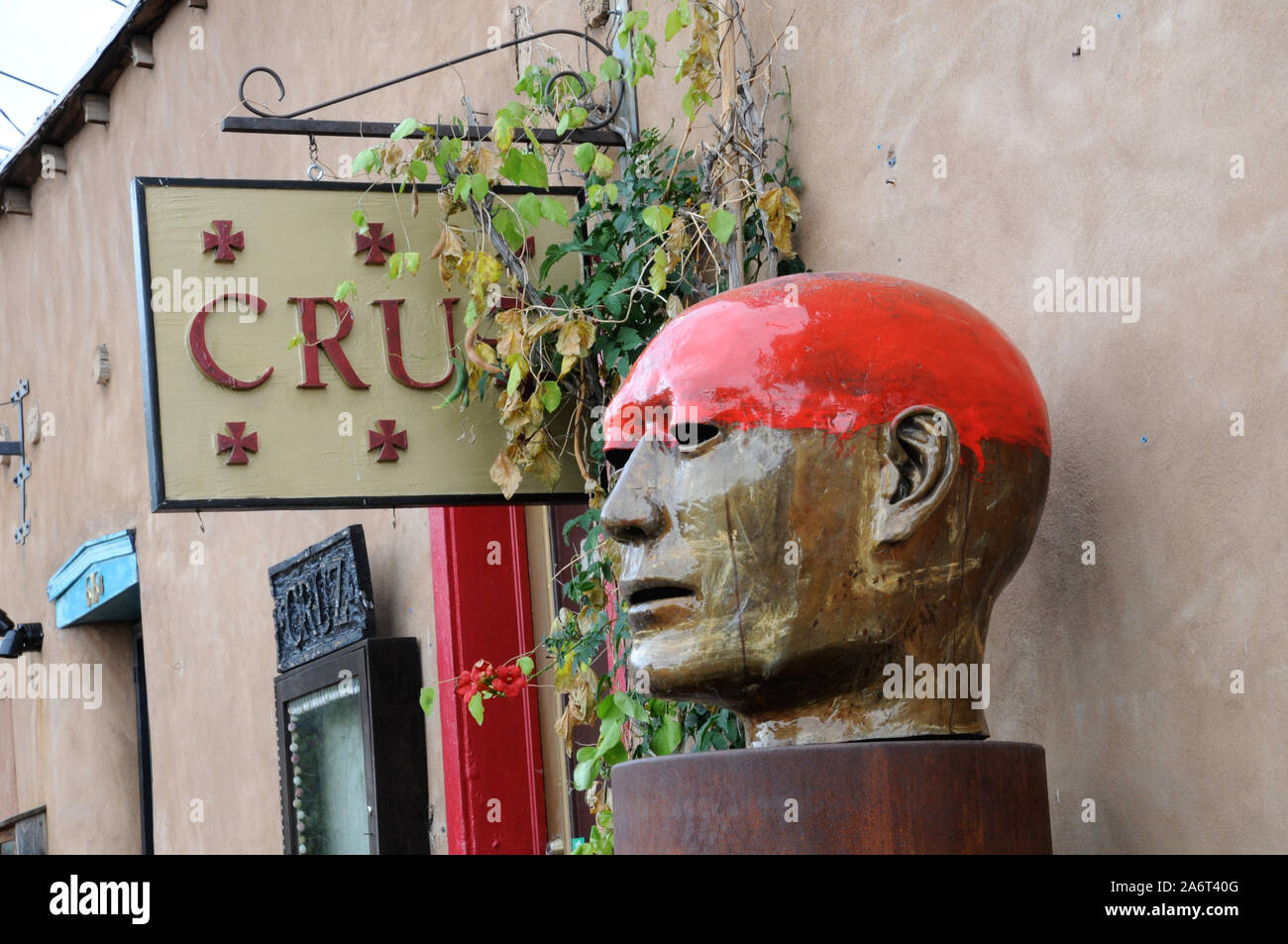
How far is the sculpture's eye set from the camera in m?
2.70

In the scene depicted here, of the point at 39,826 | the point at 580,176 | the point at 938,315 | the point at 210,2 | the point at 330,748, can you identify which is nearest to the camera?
the point at 938,315

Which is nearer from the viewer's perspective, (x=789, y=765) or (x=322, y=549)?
(x=789, y=765)

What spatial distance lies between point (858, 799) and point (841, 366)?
0.67m

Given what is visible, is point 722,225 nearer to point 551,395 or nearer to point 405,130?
point 551,395

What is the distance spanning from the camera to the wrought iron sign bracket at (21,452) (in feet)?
36.0

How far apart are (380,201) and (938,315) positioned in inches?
77.9

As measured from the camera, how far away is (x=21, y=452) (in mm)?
10961

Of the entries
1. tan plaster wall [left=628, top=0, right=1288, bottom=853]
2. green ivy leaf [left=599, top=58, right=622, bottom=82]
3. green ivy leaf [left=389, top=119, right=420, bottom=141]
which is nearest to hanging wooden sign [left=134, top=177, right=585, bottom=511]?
green ivy leaf [left=389, top=119, right=420, bottom=141]

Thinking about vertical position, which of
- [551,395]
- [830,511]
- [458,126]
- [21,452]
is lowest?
[830,511]

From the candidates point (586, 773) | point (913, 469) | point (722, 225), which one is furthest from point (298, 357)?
point (913, 469)

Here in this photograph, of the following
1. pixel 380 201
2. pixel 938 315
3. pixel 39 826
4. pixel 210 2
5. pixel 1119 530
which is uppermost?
pixel 210 2

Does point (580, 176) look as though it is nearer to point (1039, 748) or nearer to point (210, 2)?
point (1039, 748)
